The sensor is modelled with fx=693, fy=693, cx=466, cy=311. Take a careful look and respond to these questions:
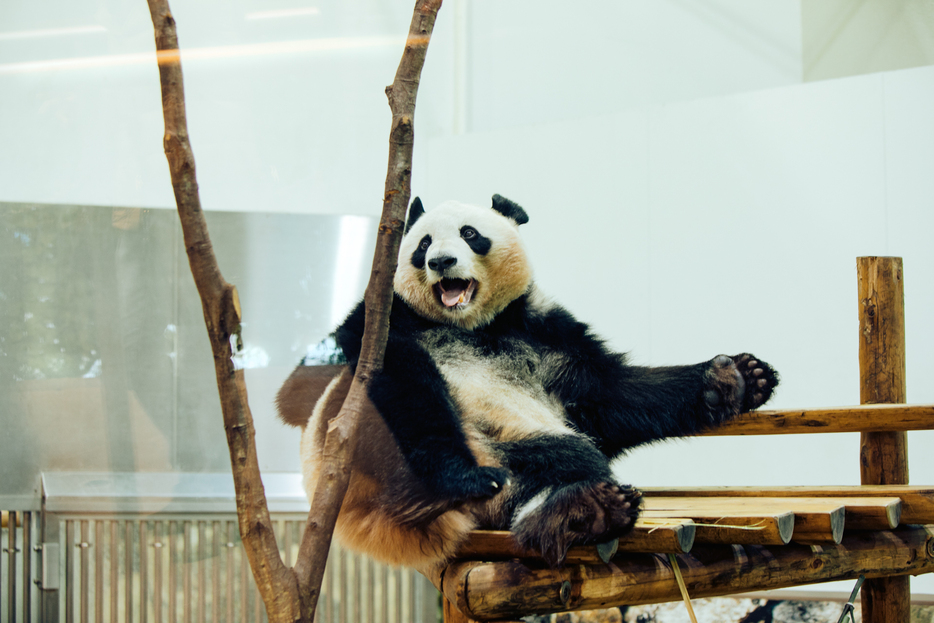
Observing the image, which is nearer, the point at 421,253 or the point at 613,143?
the point at 421,253

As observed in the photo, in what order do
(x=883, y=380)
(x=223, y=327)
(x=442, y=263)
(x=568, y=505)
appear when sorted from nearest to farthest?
(x=223, y=327), (x=568, y=505), (x=442, y=263), (x=883, y=380)

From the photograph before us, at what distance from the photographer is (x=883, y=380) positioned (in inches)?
87.1

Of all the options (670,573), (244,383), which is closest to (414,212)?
(244,383)

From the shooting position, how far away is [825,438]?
2.94 metres

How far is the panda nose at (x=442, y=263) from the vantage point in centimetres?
177

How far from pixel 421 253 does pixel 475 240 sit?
0.15 metres

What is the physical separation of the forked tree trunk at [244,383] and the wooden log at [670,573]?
304 mm

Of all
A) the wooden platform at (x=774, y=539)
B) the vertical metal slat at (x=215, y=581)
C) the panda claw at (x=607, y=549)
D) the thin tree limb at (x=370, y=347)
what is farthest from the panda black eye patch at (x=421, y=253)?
the vertical metal slat at (x=215, y=581)

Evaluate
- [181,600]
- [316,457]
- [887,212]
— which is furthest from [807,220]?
[181,600]

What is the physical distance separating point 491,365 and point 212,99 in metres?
2.01

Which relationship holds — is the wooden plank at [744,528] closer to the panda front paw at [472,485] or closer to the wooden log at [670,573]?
the wooden log at [670,573]

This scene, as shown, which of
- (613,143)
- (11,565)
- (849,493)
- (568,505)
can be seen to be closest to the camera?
(568,505)

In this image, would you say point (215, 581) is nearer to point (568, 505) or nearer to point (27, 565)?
point (27, 565)

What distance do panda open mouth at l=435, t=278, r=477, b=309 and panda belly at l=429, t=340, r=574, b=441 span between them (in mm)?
104
